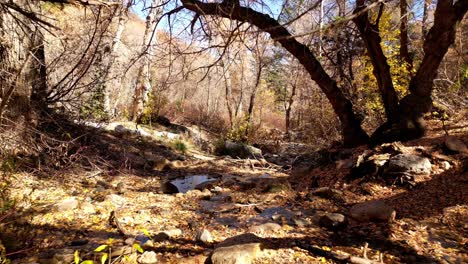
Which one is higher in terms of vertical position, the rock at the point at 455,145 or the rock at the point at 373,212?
the rock at the point at 455,145

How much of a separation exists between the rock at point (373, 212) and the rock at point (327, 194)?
0.57m

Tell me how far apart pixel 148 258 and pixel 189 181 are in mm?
3649

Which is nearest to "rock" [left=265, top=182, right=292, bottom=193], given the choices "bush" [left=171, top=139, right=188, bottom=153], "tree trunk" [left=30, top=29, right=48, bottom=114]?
"tree trunk" [left=30, top=29, right=48, bottom=114]

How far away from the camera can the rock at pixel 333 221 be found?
11.2 feet

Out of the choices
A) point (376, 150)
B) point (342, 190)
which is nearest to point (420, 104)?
point (376, 150)

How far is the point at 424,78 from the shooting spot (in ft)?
17.0

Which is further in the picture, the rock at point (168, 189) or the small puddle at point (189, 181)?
the small puddle at point (189, 181)

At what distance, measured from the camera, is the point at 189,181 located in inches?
251

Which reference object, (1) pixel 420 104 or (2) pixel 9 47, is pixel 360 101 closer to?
(1) pixel 420 104

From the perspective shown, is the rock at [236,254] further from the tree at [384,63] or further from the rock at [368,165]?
the tree at [384,63]

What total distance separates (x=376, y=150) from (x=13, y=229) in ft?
14.8

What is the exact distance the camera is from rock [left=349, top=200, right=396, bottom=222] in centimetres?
344

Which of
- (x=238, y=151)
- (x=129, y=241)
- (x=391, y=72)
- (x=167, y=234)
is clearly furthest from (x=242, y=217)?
(x=391, y=72)

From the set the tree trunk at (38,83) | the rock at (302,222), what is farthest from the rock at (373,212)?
the tree trunk at (38,83)
